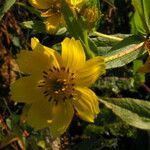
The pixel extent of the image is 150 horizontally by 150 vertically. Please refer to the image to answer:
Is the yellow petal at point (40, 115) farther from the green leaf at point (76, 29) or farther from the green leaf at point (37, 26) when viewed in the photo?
the green leaf at point (37, 26)

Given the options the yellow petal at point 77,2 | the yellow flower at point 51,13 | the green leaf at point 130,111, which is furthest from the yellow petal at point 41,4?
the green leaf at point 130,111

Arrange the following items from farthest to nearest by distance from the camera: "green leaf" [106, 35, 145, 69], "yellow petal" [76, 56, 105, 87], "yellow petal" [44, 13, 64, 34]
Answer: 1. "yellow petal" [44, 13, 64, 34]
2. "green leaf" [106, 35, 145, 69]
3. "yellow petal" [76, 56, 105, 87]

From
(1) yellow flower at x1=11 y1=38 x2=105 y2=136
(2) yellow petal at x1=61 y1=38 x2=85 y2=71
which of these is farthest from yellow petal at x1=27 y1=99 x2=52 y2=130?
(2) yellow petal at x1=61 y1=38 x2=85 y2=71

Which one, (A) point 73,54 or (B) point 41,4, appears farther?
(B) point 41,4

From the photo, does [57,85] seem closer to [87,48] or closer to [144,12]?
[87,48]

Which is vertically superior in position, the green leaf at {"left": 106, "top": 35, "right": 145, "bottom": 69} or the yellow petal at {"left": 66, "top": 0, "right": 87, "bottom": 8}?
the yellow petal at {"left": 66, "top": 0, "right": 87, "bottom": 8}

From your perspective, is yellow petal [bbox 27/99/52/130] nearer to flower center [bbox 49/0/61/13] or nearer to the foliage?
the foliage

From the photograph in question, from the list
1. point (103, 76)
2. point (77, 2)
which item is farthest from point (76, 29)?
point (103, 76)
